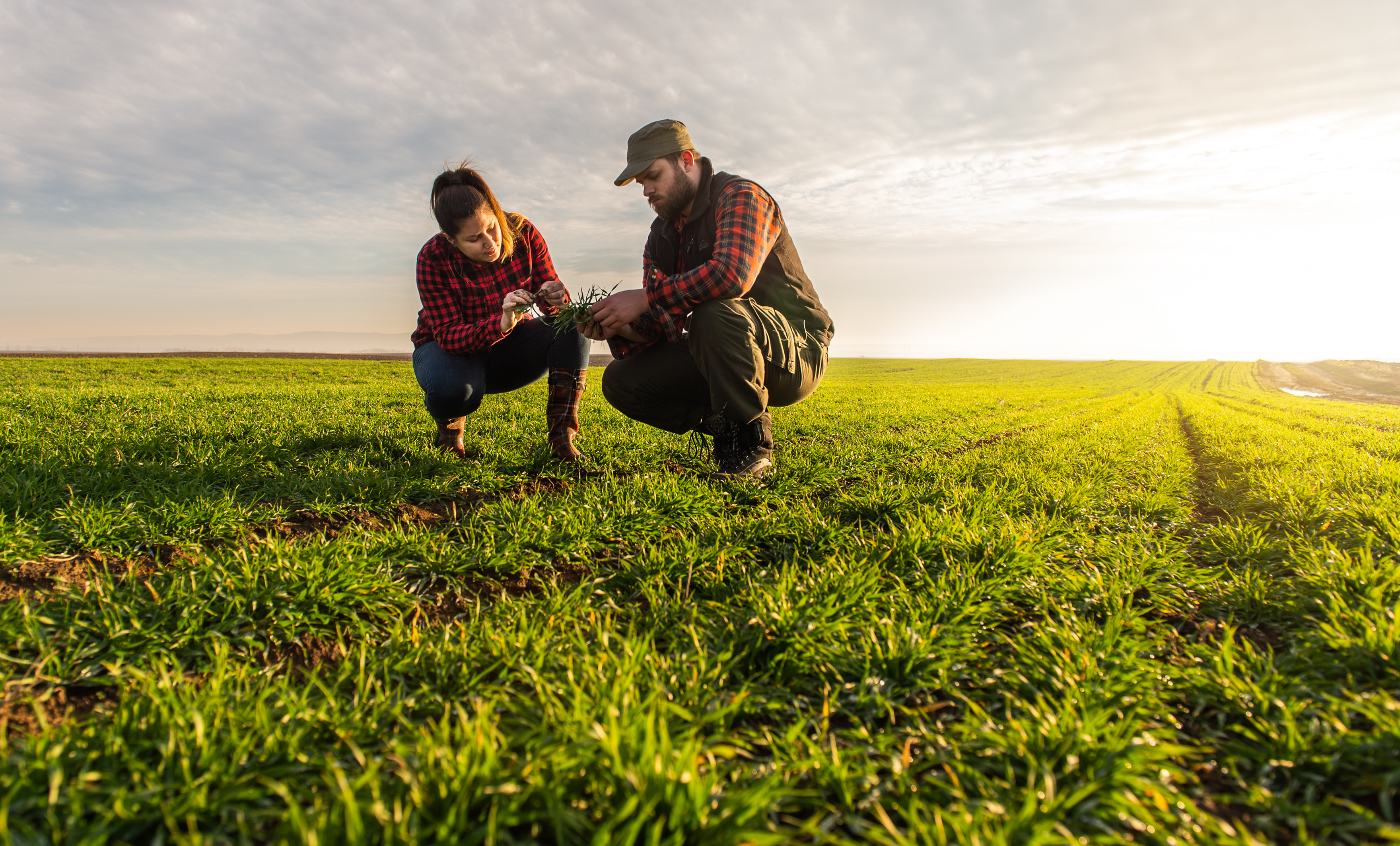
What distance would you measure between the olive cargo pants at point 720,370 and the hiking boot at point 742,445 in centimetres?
13

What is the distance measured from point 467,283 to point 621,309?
168 centimetres

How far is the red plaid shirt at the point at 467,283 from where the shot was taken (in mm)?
4848

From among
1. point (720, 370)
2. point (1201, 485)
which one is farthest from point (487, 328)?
point (1201, 485)

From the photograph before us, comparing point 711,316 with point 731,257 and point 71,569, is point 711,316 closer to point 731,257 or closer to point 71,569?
point 731,257

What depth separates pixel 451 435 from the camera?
17.0ft

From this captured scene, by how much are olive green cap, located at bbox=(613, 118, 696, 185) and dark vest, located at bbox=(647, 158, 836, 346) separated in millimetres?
325

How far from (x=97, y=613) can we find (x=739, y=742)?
7.22ft

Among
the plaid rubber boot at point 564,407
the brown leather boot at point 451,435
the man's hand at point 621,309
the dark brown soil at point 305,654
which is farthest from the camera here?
the brown leather boot at point 451,435

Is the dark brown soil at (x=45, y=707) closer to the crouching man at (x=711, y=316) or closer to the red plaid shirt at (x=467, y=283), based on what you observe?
the crouching man at (x=711, y=316)

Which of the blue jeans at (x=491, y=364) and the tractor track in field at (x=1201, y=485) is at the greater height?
the blue jeans at (x=491, y=364)

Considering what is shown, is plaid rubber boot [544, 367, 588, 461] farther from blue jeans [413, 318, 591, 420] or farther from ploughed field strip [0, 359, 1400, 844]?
ploughed field strip [0, 359, 1400, 844]

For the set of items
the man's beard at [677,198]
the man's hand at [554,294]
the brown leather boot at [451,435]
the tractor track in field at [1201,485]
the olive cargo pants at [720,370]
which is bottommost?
the tractor track in field at [1201,485]

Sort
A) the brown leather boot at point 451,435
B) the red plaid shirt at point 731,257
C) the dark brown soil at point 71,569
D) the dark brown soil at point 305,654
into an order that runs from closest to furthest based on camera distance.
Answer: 1. the dark brown soil at point 305,654
2. the dark brown soil at point 71,569
3. the red plaid shirt at point 731,257
4. the brown leather boot at point 451,435

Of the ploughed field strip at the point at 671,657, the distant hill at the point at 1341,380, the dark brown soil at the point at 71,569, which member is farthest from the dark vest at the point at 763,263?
the distant hill at the point at 1341,380
